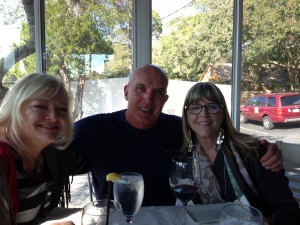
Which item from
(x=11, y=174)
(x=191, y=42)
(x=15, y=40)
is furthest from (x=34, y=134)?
(x=191, y=42)

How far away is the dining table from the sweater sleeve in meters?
0.12

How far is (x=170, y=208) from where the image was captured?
4.00 feet

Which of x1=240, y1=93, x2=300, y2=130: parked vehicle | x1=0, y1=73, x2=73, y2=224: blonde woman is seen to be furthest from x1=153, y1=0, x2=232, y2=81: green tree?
x1=0, y1=73, x2=73, y2=224: blonde woman

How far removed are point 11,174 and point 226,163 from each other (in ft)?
2.94

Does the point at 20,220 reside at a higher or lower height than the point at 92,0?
lower

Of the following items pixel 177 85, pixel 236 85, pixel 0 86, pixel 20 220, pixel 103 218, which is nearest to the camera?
pixel 103 218

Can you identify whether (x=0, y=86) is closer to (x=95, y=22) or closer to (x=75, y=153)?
(x=95, y=22)

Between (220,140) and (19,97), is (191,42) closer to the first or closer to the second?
(220,140)

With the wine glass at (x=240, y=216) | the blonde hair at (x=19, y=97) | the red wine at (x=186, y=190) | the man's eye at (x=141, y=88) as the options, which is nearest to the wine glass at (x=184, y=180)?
the red wine at (x=186, y=190)

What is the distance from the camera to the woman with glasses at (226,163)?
52.6 inches

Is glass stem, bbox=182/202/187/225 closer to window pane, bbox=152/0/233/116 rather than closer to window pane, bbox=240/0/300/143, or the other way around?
window pane, bbox=152/0/233/116

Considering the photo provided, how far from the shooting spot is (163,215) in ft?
3.80

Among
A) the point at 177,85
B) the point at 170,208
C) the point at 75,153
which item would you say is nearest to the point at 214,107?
the point at 170,208

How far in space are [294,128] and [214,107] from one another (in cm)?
267
